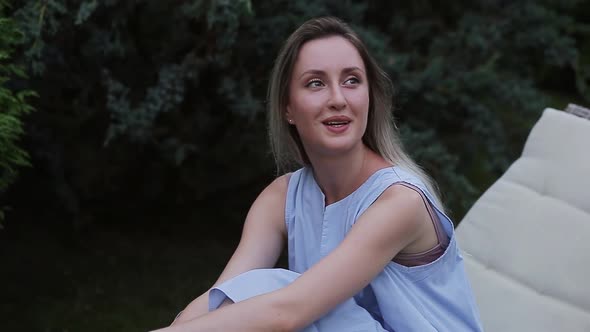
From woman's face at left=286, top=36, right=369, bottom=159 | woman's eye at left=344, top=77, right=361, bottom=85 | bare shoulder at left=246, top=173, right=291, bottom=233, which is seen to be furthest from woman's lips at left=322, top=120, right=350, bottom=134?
bare shoulder at left=246, top=173, right=291, bottom=233

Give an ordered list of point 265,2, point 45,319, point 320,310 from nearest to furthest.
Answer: point 320,310, point 45,319, point 265,2

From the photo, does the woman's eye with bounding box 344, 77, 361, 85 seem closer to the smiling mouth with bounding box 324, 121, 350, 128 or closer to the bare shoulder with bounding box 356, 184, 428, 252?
the smiling mouth with bounding box 324, 121, 350, 128

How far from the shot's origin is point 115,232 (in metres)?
4.34

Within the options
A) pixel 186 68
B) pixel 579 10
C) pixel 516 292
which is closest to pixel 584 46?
pixel 579 10

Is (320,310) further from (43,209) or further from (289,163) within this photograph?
(43,209)

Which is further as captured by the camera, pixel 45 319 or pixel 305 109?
pixel 45 319

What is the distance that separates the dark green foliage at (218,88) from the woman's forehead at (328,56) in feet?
3.88

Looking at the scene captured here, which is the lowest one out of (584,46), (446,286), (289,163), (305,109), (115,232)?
(115,232)

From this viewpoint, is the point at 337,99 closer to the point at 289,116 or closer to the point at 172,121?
the point at 289,116

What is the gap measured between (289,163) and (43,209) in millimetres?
2297

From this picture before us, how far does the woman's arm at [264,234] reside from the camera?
225 centimetres

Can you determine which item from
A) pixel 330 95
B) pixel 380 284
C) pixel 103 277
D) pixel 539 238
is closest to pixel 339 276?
pixel 380 284

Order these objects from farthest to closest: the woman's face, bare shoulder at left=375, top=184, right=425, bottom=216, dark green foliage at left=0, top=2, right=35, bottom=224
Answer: dark green foliage at left=0, top=2, right=35, bottom=224, the woman's face, bare shoulder at left=375, top=184, right=425, bottom=216

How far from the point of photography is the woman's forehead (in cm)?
207
